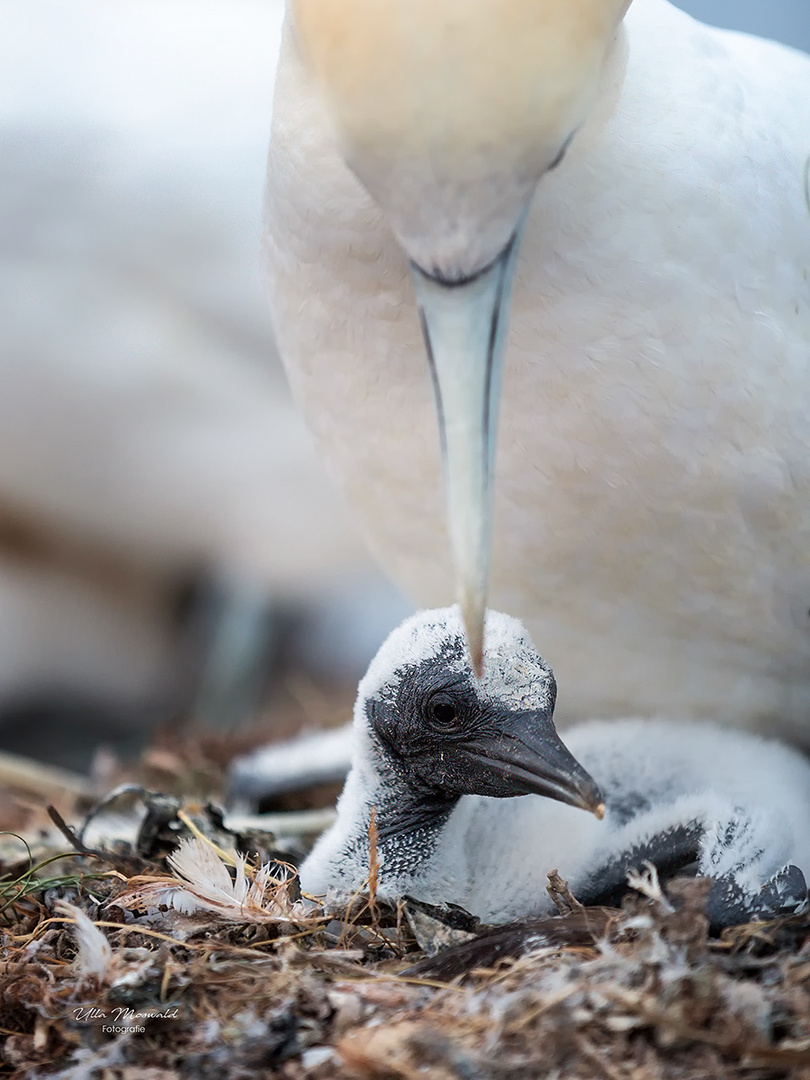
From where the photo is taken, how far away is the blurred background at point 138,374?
4.12m

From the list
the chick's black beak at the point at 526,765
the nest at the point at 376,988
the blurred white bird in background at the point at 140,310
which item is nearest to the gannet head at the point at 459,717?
the chick's black beak at the point at 526,765

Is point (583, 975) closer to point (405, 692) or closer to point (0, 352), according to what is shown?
point (405, 692)

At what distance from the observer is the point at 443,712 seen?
7.14 ft

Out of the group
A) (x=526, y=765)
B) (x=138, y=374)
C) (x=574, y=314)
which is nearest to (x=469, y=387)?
(x=574, y=314)

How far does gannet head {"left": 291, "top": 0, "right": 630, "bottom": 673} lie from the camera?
4.99 feet

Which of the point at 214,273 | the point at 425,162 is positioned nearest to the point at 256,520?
the point at 214,273

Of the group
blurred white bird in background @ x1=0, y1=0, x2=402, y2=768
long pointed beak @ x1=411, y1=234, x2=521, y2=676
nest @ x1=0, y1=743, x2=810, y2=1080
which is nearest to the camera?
nest @ x1=0, y1=743, x2=810, y2=1080

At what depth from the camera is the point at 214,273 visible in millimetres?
4184

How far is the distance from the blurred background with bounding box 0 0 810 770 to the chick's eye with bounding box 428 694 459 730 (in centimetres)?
206

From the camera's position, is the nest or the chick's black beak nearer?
the nest

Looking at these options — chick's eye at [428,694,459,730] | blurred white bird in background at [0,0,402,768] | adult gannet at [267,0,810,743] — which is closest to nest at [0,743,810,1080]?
chick's eye at [428,694,459,730]

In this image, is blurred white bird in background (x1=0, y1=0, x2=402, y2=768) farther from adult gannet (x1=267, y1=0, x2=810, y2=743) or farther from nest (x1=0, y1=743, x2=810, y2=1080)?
nest (x1=0, y1=743, x2=810, y2=1080)

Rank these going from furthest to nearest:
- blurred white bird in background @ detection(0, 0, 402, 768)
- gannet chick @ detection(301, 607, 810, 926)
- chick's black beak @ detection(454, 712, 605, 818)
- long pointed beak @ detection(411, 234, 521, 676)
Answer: blurred white bird in background @ detection(0, 0, 402, 768)
gannet chick @ detection(301, 607, 810, 926)
chick's black beak @ detection(454, 712, 605, 818)
long pointed beak @ detection(411, 234, 521, 676)

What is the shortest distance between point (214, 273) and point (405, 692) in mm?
2301
